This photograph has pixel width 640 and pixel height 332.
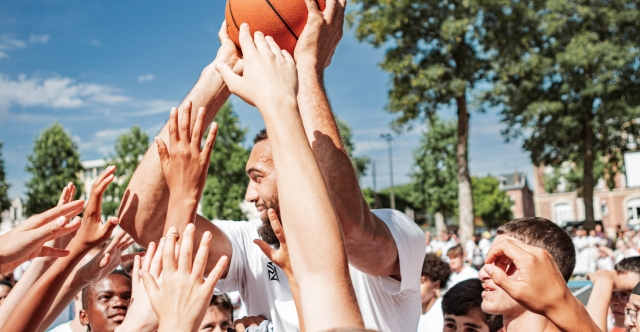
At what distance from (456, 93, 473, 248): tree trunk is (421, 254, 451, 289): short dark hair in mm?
15764

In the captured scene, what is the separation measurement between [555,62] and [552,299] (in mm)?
25415

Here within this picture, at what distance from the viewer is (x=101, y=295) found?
3975 millimetres

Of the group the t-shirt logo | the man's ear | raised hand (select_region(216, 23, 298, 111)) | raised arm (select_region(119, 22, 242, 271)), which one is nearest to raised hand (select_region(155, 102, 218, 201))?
raised arm (select_region(119, 22, 242, 271))

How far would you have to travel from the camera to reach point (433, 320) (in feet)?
18.7

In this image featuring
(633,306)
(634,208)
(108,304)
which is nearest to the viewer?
(633,306)

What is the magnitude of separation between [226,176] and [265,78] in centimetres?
4332

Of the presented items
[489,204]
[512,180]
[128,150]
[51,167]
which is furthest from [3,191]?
[512,180]

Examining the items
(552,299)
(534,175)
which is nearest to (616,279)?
(552,299)

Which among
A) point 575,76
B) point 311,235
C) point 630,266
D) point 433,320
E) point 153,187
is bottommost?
point 433,320

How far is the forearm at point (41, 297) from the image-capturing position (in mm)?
2588

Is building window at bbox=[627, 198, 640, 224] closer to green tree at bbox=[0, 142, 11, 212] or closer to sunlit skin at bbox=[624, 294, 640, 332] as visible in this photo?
green tree at bbox=[0, 142, 11, 212]

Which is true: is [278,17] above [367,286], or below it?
above

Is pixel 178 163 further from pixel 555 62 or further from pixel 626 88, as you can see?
pixel 626 88

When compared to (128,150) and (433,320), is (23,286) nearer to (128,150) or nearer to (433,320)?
(433,320)
